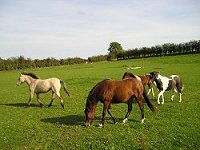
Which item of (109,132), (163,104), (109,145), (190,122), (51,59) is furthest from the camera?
(51,59)

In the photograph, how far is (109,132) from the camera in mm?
10023

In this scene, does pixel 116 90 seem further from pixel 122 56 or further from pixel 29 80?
pixel 122 56

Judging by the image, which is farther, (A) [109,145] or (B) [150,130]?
(B) [150,130]

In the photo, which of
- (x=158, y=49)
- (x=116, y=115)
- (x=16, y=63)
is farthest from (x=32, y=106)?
(x=158, y=49)

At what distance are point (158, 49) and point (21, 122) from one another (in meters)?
88.2

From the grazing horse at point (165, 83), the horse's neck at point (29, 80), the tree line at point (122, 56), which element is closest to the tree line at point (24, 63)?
the tree line at point (122, 56)

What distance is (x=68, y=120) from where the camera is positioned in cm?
1243

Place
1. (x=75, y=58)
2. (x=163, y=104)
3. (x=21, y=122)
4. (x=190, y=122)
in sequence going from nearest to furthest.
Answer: (x=190, y=122) < (x=21, y=122) < (x=163, y=104) < (x=75, y=58)

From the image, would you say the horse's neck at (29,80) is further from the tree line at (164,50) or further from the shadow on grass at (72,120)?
the tree line at (164,50)

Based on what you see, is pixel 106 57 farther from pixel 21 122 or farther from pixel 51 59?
pixel 21 122

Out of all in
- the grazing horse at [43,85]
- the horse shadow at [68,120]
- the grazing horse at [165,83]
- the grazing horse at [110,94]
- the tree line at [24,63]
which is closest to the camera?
the grazing horse at [110,94]

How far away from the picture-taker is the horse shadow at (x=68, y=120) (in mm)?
11854

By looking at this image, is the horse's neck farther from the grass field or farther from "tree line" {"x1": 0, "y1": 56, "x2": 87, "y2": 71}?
"tree line" {"x1": 0, "y1": 56, "x2": 87, "y2": 71}

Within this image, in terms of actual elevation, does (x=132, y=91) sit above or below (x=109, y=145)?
above
